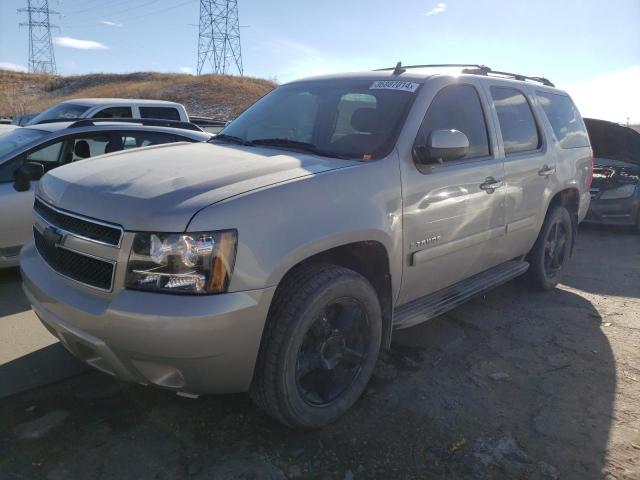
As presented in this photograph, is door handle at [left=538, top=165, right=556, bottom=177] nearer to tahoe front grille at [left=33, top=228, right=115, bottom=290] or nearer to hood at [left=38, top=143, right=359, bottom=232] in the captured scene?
hood at [left=38, top=143, right=359, bottom=232]

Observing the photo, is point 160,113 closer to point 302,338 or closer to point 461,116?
point 461,116

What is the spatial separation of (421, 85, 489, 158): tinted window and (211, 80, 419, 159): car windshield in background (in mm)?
195

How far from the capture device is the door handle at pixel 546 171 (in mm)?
4414

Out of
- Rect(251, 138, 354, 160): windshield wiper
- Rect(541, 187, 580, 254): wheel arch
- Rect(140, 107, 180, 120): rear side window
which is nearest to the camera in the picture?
Rect(251, 138, 354, 160): windshield wiper

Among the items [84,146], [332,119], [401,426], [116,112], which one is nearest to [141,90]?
[116,112]

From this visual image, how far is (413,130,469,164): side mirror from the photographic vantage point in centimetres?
307

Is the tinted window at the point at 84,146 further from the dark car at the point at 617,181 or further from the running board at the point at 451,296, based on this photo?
the dark car at the point at 617,181

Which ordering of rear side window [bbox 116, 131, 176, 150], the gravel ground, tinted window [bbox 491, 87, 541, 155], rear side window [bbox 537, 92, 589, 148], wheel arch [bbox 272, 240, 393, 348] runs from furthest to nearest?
rear side window [bbox 116, 131, 176, 150] < rear side window [bbox 537, 92, 589, 148] < tinted window [bbox 491, 87, 541, 155] < wheel arch [bbox 272, 240, 393, 348] < the gravel ground

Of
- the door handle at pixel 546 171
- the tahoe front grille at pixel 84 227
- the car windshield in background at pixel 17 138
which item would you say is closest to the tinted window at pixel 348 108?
the tahoe front grille at pixel 84 227

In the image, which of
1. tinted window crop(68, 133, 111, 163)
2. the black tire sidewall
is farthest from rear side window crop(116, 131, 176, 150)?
the black tire sidewall

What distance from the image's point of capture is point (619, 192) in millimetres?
7883

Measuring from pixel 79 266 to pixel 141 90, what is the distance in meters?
40.7

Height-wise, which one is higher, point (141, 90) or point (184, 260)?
point (141, 90)

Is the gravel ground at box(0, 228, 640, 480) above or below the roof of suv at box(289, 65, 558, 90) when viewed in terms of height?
below
